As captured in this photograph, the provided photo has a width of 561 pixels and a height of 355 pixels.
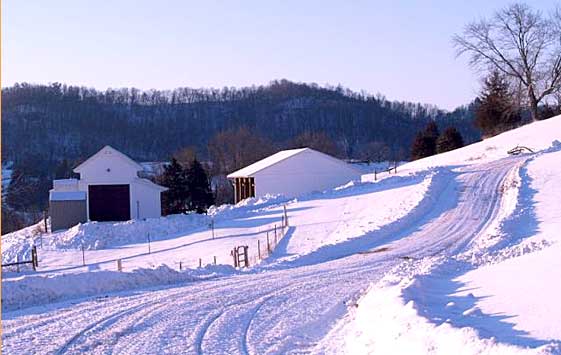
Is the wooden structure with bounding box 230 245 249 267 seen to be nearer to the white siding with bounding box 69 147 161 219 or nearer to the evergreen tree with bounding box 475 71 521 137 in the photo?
the white siding with bounding box 69 147 161 219

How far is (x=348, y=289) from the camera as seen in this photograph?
1855 centimetres

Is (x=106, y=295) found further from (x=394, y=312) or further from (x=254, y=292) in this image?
(x=394, y=312)

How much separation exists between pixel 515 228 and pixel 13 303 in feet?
62.7

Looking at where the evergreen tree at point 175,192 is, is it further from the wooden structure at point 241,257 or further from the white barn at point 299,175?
the wooden structure at point 241,257

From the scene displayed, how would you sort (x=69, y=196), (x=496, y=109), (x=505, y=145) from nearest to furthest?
(x=505, y=145)
(x=69, y=196)
(x=496, y=109)

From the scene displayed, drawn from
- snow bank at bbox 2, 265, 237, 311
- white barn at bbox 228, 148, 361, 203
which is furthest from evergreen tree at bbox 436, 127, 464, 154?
snow bank at bbox 2, 265, 237, 311

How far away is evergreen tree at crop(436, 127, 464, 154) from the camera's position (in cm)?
7944

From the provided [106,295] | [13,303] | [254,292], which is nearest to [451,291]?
[254,292]

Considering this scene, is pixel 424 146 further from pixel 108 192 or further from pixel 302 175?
pixel 108 192

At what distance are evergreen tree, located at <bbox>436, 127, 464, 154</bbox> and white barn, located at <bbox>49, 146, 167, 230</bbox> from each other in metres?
32.6

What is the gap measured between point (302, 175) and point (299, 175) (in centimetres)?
26

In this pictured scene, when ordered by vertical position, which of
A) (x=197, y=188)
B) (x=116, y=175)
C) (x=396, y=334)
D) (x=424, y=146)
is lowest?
(x=396, y=334)

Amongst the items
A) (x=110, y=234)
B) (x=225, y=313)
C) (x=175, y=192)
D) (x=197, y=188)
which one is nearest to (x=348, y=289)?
(x=225, y=313)

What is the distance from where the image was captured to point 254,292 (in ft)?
60.1
